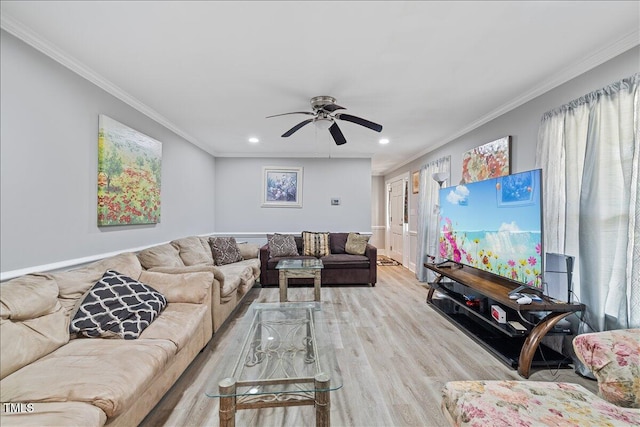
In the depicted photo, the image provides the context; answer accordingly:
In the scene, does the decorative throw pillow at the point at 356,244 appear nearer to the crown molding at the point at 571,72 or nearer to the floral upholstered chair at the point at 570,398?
the crown molding at the point at 571,72

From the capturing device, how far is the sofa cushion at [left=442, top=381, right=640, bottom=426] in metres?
1.11

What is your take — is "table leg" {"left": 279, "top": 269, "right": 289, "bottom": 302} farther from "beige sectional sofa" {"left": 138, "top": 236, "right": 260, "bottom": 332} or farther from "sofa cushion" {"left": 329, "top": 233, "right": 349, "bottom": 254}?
"sofa cushion" {"left": 329, "top": 233, "right": 349, "bottom": 254}

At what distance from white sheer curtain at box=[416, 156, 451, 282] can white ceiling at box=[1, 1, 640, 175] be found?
1.46 meters

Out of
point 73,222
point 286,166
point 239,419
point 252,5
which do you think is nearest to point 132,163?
point 73,222

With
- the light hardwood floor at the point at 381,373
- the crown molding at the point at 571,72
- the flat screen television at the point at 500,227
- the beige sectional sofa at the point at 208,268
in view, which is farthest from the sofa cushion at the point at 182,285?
the crown molding at the point at 571,72

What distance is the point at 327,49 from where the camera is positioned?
1.97 m

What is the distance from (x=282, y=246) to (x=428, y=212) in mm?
2558

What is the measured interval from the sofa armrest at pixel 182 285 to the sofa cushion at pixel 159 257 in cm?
30

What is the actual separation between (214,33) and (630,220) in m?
2.99

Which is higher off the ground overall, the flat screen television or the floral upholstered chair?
the flat screen television

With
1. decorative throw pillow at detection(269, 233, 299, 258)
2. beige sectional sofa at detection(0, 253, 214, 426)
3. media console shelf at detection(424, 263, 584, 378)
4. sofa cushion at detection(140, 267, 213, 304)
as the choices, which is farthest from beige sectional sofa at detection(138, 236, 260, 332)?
media console shelf at detection(424, 263, 584, 378)

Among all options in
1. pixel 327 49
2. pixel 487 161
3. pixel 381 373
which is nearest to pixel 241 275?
pixel 381 373

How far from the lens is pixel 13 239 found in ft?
5.71

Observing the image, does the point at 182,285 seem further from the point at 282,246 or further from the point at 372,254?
the point at 372,254
